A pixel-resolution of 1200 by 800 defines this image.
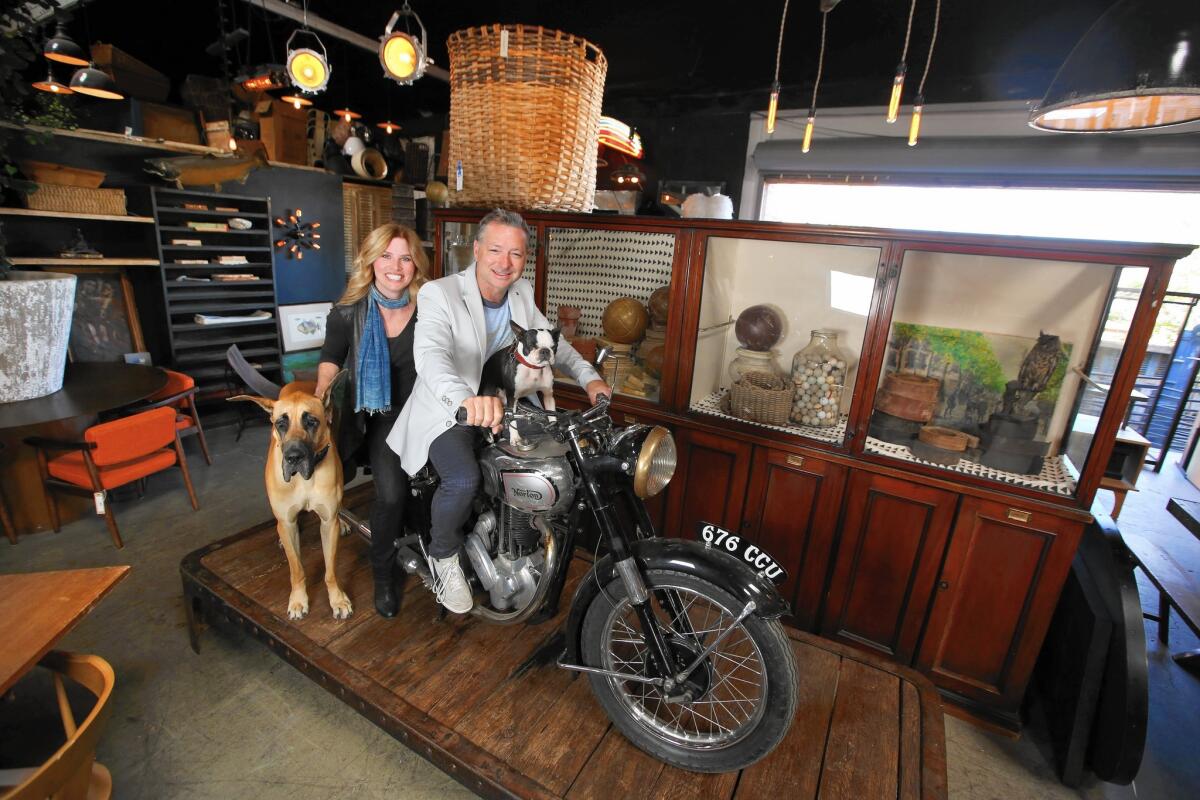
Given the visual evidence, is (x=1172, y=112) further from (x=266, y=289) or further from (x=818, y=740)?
(x=266, y=289)

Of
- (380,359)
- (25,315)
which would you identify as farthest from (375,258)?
(25,315)

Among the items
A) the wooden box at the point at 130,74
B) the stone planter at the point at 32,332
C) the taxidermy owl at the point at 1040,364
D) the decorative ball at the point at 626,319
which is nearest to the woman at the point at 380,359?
the decorative ball at the point at 626,319

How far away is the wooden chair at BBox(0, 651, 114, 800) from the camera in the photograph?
110cm

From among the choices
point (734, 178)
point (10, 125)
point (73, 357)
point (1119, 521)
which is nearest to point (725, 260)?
point (734, 178)

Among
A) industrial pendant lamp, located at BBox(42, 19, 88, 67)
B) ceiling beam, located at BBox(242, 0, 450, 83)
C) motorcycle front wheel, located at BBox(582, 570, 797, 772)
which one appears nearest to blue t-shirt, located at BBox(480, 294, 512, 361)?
motorcycle front wheel, located at BBox(582, 570, 797, 772)

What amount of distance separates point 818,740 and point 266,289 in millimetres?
6827

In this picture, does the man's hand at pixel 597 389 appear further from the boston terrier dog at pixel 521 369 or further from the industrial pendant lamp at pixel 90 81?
the industrial pendant lamp at pixel 90 81

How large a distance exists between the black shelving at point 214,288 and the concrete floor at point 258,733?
2.77m

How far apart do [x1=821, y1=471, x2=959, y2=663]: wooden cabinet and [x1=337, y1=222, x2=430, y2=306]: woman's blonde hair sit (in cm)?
218

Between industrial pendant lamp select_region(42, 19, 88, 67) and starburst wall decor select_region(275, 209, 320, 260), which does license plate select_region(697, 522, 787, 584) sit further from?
starburst wall decor select_region(275, 209, 320, 260)

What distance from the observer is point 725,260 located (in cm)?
296

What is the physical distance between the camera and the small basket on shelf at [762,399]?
2742 millimetres

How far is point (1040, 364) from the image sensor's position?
2400mm

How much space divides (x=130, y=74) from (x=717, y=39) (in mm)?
5468
